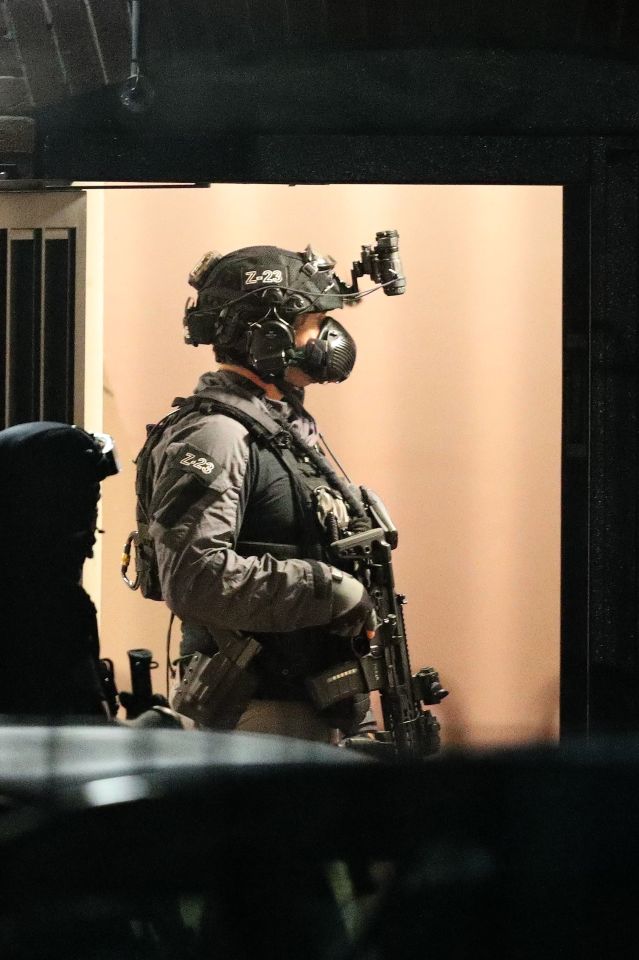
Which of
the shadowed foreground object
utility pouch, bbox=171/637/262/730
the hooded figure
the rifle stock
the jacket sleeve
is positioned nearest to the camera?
the shadowed foreground object

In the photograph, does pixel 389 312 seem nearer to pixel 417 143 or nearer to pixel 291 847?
pixel 417 143

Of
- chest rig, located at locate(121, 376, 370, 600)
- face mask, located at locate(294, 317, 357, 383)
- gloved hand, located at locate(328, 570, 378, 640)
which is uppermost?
face mask, located at locate(294, 317, 357, 383)

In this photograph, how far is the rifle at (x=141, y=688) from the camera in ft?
9.38

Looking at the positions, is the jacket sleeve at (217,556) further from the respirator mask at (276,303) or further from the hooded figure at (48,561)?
the hooded figure at (48,561)

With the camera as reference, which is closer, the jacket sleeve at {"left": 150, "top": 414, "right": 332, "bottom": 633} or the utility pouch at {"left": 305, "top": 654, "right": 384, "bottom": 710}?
the jacket sleeve at {"left": 150, "top": 414, "right": 332, "bottom": 633}

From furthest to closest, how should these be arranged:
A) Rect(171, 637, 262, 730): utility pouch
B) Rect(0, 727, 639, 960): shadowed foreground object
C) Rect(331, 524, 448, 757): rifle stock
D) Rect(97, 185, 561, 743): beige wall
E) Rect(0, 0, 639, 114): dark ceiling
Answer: Rect(97, 185, 561, 743): beige wall → Rect(0, 0, 639, 114): dark ceiling → Rect(331, 524, 448, 757): rifle stock → Rect(171, 637, 262, 730): utility pouch → Rect(0, 727, 639, 960): shadowed foreground object

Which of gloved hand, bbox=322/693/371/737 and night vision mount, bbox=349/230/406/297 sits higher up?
night vision mount, bbox=349/230/406/297

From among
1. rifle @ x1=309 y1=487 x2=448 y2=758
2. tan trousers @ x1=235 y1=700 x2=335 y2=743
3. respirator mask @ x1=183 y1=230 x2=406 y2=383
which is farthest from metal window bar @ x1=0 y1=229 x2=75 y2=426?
tan trousers @ x1=235 y1=700 x2=335 y2=743

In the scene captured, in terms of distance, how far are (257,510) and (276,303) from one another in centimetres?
52

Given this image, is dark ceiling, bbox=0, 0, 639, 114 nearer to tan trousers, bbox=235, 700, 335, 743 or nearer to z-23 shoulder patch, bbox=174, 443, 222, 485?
z-23 shoulder patch, bbox=174, 443, 222, 485

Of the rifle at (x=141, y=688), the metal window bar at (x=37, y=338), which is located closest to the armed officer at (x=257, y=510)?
the rifle at (x=141, y=688)

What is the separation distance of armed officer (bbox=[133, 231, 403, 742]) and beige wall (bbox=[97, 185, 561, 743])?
0.21 m

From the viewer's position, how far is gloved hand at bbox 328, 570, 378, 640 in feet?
8.80

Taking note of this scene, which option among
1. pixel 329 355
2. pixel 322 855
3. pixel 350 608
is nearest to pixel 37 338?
pixel 329 355
